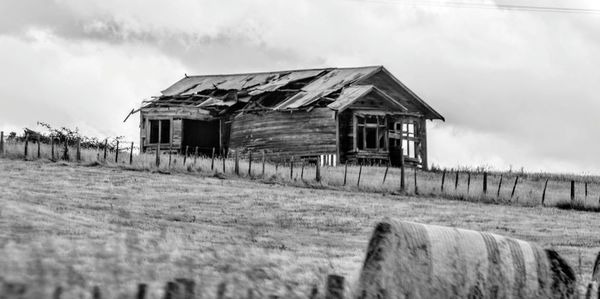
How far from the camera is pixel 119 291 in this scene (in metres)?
4.55

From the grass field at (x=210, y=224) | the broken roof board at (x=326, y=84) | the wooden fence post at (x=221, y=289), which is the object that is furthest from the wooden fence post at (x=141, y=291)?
the broken roof board at (x=326, y=84)

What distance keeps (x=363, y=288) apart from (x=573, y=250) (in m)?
12.6

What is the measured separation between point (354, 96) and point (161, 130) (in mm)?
10341

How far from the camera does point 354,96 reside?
43.3 m

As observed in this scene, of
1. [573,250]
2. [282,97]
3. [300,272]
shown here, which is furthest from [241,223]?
[282,97]

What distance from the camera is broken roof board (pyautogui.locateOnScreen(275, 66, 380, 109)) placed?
44.3 m

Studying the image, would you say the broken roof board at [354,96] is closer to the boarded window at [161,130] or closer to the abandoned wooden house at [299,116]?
the abandoned wooden house at [299,116]

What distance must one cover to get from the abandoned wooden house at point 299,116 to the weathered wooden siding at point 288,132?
0.14 ft

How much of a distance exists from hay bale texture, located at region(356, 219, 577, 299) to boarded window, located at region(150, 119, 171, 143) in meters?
41.1

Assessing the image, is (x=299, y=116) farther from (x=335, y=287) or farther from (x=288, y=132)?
(x=335, y=287)

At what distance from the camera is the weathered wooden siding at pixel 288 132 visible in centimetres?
4312

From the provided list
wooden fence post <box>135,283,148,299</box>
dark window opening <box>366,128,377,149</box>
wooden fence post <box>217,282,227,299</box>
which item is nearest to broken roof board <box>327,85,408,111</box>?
dark window opening <box>366,128,377,149</box>

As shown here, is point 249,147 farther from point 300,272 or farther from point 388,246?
point 388,246

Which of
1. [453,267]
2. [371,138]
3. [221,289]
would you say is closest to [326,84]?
[371,138]
